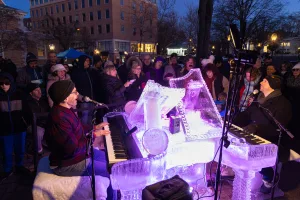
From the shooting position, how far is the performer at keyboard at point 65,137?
2.39 m

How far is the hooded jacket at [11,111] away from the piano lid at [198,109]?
9.07 ft

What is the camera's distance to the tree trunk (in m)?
9.05

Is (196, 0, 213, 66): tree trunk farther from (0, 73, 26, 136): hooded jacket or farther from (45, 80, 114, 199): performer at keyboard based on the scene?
(45, 80, 114, 199): performer at keyboard

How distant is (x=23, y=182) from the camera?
12.4ft

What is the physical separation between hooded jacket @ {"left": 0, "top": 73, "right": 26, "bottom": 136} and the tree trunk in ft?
22.9

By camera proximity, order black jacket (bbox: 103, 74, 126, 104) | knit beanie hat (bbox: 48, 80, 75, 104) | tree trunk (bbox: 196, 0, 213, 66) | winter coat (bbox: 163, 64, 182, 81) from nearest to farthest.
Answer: knit beanie hat (bbox: 48, 80, 75, 104), black jacket (bbox: 103, 74, 126, 104), winter coat (bbox: 163, 64, 182, 81), tree trunk (bbox: 196, 0, 213, 66)

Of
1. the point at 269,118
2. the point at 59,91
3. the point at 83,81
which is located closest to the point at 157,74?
the point at 83,81

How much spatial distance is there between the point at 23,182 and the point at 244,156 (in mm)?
3685

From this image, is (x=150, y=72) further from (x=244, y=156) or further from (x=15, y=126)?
(x=244, y=156)

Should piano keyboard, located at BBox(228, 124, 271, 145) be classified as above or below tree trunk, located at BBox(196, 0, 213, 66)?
below

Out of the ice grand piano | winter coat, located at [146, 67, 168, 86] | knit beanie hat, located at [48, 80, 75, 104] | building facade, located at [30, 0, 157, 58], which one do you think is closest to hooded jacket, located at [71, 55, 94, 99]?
winter coat, located at [146, 67, 168, 86]

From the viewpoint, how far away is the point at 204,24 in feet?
30.3

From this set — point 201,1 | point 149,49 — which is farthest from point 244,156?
point 149,49

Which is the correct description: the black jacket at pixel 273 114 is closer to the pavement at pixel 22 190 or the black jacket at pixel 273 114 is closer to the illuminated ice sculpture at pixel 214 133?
the illuminated ice sculpture at pixel 214 133
